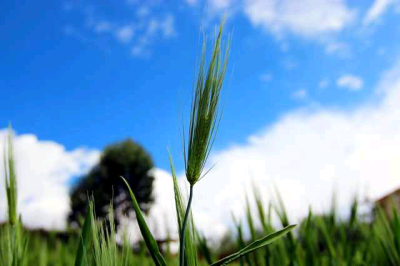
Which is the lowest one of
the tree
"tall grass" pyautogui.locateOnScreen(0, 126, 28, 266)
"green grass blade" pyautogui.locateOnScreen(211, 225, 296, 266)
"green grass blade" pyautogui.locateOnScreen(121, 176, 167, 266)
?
"green grass blade" pyautogui.locateOnScreen(211, 225, 296, 266)

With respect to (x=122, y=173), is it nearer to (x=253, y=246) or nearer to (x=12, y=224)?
(x=12, y=224)

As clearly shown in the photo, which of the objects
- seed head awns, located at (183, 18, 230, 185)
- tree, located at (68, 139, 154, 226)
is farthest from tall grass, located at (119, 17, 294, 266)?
tree, located at (68, 139, 154, 226)

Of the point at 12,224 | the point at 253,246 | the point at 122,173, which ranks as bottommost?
the point at 253,246

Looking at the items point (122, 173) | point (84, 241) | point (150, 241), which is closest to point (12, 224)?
point (84, 241)

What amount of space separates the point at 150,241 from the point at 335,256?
40.1 inches

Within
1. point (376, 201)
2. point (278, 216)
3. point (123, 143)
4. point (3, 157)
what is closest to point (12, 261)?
point (3, 157)

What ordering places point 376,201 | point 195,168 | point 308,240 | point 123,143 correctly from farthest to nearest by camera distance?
point 123,143 < point 376,201 < point 308,240 < point 195,168

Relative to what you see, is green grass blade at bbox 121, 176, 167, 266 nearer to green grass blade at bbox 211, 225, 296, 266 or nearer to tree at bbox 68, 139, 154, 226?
green grass blade at bbox 211, 225, 296, 266

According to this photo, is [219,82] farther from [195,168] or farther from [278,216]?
[278,216]

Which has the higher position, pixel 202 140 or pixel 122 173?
pixel 122 173

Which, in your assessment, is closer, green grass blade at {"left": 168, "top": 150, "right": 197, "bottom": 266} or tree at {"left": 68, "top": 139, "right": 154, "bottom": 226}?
green grass blade at {"left": 168, "top": 150, "right": 197, "bottom": 266}

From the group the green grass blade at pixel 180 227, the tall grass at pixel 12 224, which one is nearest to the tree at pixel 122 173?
the tall grass at pixel 12 224

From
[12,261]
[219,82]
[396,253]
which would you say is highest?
[219,82]

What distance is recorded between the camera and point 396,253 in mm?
1107
